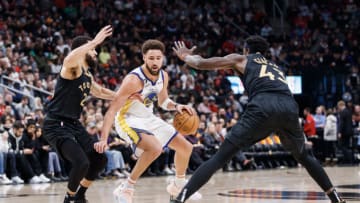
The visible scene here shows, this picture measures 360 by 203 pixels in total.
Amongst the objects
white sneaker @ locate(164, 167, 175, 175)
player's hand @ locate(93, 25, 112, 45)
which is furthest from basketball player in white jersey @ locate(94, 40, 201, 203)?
white sneaker @ locate(164, 167, 175, 175)

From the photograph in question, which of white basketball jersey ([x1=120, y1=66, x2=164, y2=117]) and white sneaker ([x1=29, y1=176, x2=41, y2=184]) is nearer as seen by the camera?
white basketball jersey ([x1=120, y1=66, x2=164, y2=117])

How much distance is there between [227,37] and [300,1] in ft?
19.2

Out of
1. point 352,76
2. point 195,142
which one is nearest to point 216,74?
point 352,76

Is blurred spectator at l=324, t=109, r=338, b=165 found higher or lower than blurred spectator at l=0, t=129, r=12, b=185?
lower

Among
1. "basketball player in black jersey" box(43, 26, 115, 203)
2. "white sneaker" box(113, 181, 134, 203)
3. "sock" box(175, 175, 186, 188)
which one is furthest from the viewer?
"sock" box(175, 175, 186, 188)

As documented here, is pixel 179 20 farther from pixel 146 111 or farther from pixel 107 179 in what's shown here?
pixel 146 111

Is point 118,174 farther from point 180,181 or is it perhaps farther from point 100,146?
point 100,146

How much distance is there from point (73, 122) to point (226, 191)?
3.74 m

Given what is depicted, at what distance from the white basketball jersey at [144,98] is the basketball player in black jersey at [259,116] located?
918mm

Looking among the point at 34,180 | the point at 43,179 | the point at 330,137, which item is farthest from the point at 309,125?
the point at 34,180

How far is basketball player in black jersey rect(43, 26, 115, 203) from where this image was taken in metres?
8.04

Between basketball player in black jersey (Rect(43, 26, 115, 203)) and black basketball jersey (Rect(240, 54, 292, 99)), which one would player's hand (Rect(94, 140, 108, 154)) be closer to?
basketball player in black jersey (Rect(43, 26, 115, 203))

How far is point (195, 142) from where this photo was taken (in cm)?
1762

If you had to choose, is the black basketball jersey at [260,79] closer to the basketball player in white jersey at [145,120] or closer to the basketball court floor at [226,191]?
the basketball player in white jersey at [145,120]
